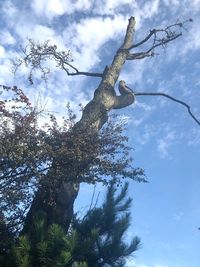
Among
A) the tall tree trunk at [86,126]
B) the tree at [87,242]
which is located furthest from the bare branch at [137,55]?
the tree at [87,242]

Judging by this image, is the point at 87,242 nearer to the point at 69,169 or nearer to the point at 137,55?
the point at 69,169

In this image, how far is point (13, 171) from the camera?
8086 mm

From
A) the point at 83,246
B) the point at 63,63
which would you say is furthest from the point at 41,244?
the point at 63,63

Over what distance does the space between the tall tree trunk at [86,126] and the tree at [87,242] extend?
470 millimetres

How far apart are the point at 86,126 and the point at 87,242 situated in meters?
2.70

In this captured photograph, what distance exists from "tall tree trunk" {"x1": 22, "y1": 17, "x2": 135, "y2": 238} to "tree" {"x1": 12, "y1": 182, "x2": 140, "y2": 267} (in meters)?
0.47

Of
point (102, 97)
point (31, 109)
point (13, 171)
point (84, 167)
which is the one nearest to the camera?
point (13, 171)

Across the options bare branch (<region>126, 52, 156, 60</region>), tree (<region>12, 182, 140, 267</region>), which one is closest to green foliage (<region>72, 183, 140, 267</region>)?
tree (<region>12, 182, 140, 267</region>)

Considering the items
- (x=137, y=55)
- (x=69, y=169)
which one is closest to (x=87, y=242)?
(x=69, y=169)

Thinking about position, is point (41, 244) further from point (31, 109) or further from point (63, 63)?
point (63, 63)

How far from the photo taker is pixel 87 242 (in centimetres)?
786

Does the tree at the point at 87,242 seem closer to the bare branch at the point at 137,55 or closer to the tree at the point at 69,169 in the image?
the tree at the point at 69,169

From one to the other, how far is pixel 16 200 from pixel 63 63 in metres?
6.99

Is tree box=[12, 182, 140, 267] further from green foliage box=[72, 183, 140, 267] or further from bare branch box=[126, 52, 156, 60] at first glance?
bare branch box=[126, 52, 156, 60]
